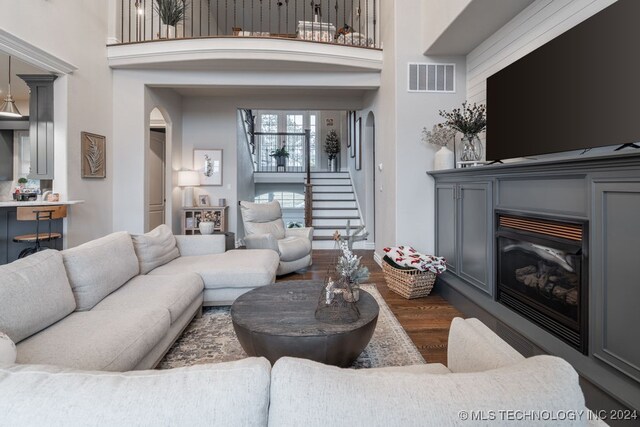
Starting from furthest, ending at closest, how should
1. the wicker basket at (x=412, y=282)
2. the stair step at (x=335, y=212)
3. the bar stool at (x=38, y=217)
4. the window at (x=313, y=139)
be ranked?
the window at (x=313, y=139)
the stair step at (x=335, y=212)
the bar stool at (x=38, y=217)
the wicker basket at (x=412, y=282)

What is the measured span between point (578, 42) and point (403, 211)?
8.12 feet

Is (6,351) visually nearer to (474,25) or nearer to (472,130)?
(472,130)

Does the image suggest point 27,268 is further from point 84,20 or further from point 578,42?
point 84,20

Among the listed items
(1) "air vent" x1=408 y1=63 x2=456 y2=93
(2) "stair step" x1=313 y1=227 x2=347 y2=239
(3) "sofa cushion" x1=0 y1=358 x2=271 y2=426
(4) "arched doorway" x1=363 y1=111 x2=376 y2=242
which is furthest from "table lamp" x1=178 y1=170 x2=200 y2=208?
(3) "sofa cushion" x1=0 y1=358 x2=271 y2=426

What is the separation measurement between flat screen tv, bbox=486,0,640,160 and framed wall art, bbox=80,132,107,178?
16.2 ft

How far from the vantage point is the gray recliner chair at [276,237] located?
434cm

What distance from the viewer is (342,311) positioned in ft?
6.73

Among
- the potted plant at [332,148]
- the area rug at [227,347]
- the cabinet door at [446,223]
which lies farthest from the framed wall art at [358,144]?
the area rug at [227,347]

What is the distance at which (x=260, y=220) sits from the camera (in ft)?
16.4

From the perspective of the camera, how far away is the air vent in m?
4.29

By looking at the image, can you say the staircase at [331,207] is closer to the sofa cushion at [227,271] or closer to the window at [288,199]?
the window at [288,199]

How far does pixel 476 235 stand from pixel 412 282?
0.80 meters

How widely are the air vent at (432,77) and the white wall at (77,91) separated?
4.29 m

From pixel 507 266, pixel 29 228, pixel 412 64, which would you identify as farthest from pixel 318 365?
pixel 29 228
